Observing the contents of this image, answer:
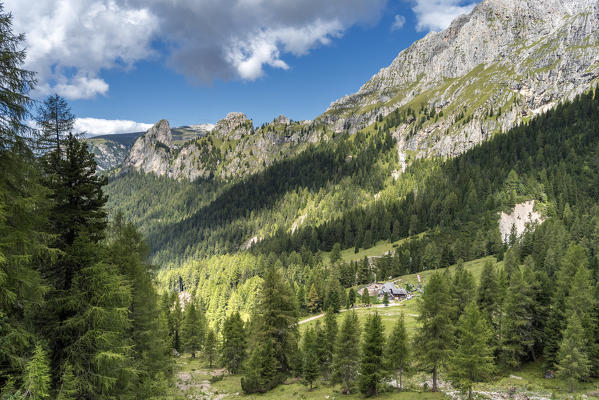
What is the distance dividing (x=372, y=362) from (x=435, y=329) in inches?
313

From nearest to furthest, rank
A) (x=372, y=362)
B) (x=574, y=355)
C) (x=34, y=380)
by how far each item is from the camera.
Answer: (x=34, y=380) < (x=574, y=355) < (x=372, y=362)

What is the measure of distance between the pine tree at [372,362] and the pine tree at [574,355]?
1802cm

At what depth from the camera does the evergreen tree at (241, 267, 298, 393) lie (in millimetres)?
39594

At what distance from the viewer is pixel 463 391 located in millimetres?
31062

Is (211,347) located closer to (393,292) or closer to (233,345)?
(233,345)

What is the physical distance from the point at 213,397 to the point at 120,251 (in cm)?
2754

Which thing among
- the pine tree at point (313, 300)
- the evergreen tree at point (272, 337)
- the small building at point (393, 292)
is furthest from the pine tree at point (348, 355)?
the small building at point (393, 292)

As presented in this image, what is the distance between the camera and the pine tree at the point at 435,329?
33.5 metres

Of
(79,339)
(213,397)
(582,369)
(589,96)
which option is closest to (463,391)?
(582,369)

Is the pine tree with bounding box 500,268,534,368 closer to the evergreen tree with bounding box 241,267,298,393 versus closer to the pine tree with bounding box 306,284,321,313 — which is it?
the evergreen tree with bounding box 241,267,298,393

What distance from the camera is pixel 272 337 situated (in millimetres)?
41812

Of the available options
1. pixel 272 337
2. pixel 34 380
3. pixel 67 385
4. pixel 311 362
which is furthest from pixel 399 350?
pixel 34 380

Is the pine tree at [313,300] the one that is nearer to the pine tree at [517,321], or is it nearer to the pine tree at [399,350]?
the pine tree at [517,321]

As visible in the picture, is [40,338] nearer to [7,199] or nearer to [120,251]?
[7,199]
